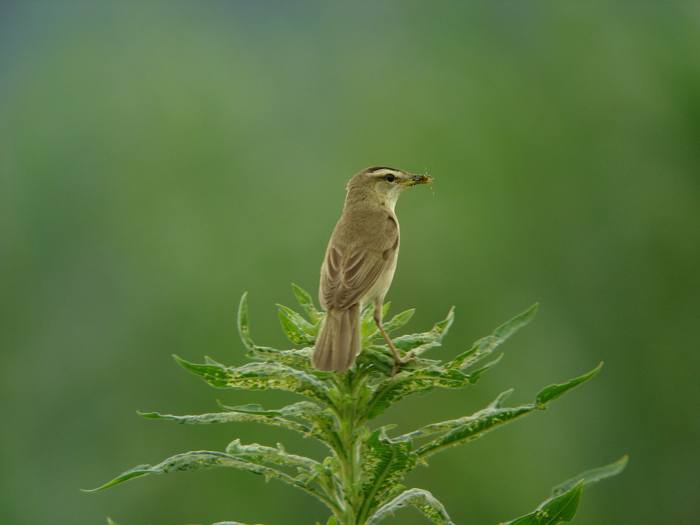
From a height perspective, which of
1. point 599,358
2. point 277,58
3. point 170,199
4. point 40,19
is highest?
point 40,19

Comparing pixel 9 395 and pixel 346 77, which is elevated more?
pixel 346 77

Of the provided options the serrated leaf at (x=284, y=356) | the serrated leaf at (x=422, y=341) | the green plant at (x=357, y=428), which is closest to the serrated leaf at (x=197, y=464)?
the green plant at (x=357, y=428)

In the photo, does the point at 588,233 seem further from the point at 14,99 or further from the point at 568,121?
the point at 14,99

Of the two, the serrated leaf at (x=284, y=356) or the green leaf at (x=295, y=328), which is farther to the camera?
the green leaf at (x=295, y=328)

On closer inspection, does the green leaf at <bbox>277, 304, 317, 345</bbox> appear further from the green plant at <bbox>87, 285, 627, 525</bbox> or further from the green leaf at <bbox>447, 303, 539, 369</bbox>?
the green leaf at <bbox>447, 303, 539, 369</bbox>

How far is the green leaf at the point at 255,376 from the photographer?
242cm

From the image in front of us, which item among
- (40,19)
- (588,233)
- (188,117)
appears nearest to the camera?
(588,233)

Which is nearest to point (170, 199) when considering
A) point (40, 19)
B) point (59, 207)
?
point (59, 207)

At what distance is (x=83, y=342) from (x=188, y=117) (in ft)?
14.0

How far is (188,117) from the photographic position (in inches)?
544

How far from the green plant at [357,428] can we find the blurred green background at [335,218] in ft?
19.4

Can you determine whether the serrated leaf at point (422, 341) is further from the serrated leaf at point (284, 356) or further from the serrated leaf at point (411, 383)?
the serrated leaf at point (284, 356)

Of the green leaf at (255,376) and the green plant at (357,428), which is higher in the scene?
the green leaf at (255,376)

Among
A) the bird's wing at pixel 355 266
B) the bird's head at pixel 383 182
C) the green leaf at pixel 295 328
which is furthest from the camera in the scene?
the bird's head at pixel 383 182
